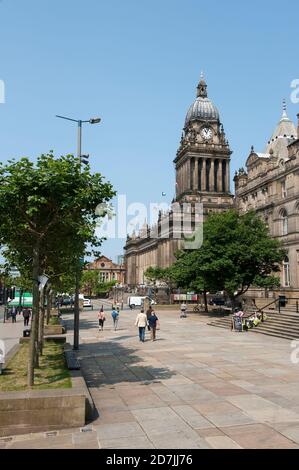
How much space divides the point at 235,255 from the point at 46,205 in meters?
29.9

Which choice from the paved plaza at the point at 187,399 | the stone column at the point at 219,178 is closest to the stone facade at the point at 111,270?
the stone column at the point at 219,178

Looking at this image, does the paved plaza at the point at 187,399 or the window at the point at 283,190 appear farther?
the window at the point at 283,190

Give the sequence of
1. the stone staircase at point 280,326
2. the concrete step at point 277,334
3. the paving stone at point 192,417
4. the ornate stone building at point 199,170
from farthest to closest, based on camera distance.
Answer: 1. the ornate stone building at point 199,170
2. the stone staircase at point 280,326
3. the concrete step at point 277,334
4. the paving stone at point 192,417

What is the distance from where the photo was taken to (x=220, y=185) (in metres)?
107

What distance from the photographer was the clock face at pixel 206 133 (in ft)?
355

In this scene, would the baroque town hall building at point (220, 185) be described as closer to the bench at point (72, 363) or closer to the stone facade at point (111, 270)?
the stone facade at point (111, 270)

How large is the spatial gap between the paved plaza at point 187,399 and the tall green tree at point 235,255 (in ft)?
56.1

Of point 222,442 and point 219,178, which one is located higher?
point 219,178

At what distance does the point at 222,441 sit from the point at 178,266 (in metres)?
44.2

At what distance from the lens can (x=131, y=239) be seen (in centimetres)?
17538

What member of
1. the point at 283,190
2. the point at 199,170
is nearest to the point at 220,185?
the point at 199,170

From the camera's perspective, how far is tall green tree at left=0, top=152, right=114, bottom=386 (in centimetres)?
1102

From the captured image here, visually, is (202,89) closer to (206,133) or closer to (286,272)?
(206,133)
